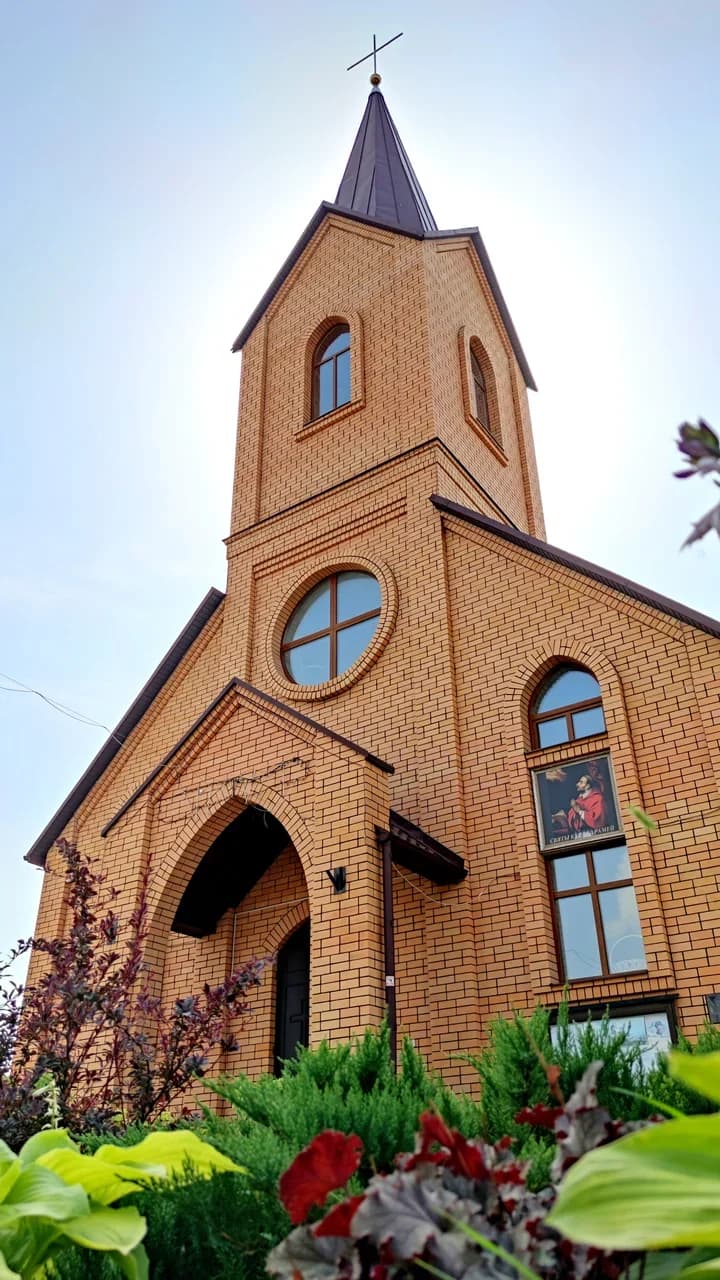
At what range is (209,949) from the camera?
384 inches

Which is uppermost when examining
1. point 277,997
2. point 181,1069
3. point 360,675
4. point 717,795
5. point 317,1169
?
point 360,675

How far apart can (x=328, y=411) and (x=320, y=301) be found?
6.59 feet

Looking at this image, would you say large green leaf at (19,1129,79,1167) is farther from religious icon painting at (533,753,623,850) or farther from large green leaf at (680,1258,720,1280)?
religious icon painting at (533,753,623,850)

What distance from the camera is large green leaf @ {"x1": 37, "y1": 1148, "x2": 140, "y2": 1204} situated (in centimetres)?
226

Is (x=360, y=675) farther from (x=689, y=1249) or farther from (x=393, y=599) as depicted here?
(x=689, y=1249)

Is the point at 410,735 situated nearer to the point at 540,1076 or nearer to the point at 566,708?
the point at 566,708

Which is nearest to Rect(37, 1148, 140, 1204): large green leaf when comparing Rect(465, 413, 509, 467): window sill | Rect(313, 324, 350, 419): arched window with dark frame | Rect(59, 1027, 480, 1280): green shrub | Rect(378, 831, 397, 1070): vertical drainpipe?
Rect(59, 1027, 480, 1280): green shrub

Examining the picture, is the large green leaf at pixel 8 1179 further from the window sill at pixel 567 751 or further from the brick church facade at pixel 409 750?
the window sill at pixel 567 751

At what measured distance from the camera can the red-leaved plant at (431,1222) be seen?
139 centimetres

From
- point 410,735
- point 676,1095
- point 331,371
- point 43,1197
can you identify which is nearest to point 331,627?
point 410,735

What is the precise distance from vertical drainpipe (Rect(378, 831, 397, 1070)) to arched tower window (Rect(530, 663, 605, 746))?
197cm

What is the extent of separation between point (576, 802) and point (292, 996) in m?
3.36

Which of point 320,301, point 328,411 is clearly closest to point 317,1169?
point 328,411

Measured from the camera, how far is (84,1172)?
7.45ft
